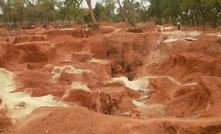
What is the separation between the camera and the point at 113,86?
43.0 feet

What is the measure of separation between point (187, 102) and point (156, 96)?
8.24ft

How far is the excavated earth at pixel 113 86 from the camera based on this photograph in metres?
6.23

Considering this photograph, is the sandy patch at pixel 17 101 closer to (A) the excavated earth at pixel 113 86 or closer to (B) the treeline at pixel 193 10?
(A) the excavated earth at pixel 113 86

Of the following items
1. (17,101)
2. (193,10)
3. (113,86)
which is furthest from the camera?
(193,10)

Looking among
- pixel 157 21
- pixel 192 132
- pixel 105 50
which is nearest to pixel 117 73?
pixel 105 50

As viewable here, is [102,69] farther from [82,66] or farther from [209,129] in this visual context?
[209,129]

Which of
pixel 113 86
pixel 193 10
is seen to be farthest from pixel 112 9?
pixel 113 86

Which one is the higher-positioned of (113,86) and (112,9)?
(112,9)

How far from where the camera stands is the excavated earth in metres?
6.23

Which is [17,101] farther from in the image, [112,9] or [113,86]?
[112,9]

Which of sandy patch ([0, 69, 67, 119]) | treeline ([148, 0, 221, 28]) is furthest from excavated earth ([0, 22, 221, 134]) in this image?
treeline ([148, 0, 221, 28])

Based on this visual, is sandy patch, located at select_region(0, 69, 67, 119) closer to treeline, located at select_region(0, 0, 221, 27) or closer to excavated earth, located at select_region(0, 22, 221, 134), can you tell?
excavated earth, located at select_region(0, 22, 221, 134)

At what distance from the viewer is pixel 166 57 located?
626 inches

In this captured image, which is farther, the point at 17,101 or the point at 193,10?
the point at 193,10
